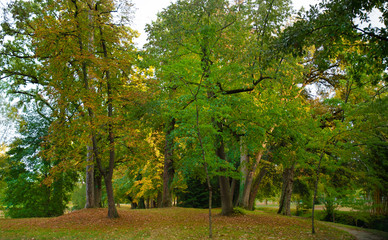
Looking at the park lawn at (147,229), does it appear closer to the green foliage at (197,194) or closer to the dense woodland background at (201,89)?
the dense woodland background at (201,89)

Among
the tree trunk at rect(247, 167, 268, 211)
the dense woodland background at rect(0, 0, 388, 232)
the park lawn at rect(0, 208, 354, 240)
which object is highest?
the dense woodland background at rect(0, 0, 388, 232)

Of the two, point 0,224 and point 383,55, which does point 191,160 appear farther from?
point 0,224

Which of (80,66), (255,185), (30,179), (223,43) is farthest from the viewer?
(255,185)

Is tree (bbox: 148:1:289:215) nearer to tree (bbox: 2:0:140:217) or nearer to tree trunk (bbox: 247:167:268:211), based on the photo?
tree (bbox: 2:0:140:217)

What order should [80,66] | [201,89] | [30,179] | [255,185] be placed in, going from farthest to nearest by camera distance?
[255,185] < [30,179] < [80,66] < [201,89]

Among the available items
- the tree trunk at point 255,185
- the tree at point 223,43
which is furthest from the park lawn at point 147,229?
the tree trunk at point 255,185

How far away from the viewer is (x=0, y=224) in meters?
10.2

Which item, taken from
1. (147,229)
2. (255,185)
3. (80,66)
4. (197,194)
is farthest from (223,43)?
(197,194)

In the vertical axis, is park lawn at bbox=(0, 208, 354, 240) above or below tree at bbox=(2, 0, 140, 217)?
below

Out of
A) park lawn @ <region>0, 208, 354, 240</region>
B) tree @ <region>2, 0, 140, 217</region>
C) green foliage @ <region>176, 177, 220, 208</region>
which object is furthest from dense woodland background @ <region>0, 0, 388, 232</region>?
green foliage @ <region>176, 177, 220, 208</region>

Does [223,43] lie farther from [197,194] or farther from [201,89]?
[197,194]

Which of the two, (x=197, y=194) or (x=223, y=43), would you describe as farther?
(x=197, y=194)

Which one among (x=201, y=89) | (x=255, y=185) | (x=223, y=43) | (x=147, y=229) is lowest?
(x=147, y=229)

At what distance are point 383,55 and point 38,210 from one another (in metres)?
18.1
